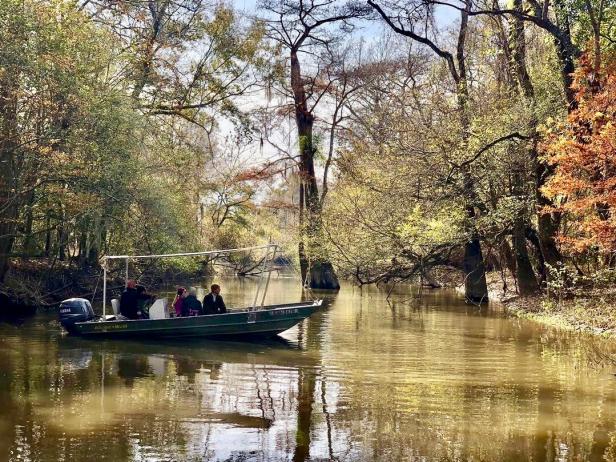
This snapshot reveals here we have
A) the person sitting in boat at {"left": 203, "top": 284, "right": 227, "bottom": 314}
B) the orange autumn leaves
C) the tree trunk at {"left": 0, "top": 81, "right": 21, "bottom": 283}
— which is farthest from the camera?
the tree trunk at {"left": 0, "top": 81, "right": 21, "bottom": 283}

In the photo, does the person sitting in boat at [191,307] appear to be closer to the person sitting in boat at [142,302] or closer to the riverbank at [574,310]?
the person sitting in boat at [142,302]

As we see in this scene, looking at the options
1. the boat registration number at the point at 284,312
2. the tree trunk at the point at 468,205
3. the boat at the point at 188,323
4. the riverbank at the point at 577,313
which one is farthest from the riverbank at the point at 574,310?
the boat registration number at the point at 284,312

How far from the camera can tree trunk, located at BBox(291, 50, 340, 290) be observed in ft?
110

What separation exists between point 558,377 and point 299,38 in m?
23.7

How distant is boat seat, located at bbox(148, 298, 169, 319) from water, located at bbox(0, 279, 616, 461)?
0.85 meters

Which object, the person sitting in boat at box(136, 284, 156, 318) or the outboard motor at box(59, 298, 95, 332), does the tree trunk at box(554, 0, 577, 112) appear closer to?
the person sitting in boat at box(136, 284, 156, 318)

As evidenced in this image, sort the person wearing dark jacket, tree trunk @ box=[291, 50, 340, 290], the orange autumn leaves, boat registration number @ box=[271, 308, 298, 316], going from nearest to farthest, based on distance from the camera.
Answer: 1. the orange autumn leaves
2. boat registration number @ box=[271, 308, 298, 316]
3. the person wearing dark jacket
4. tree trunk @ box=[291, 50, 340, 290]

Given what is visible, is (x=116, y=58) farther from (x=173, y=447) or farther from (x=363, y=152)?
(x=173, y=447)

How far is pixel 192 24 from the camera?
89.9ft

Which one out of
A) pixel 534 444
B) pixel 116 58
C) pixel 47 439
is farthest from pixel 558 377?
pixel 116 58

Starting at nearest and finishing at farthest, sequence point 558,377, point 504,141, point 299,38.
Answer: point 558,377 < point 504,141 < point 299,38

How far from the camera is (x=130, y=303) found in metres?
17.8

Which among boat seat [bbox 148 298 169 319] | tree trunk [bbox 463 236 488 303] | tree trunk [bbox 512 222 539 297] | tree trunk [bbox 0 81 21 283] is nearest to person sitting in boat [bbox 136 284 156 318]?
boat seat [bbox 148 298 169 319]

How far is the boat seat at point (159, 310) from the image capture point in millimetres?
17359
